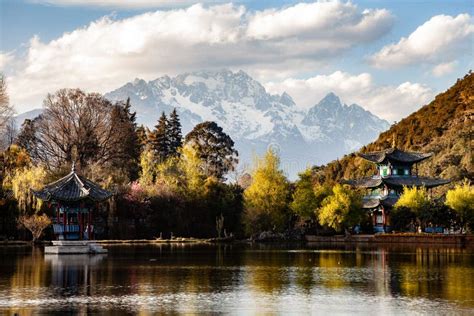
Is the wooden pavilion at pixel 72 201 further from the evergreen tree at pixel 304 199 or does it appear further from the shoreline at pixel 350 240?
the evergreen tree at pixel 304 199

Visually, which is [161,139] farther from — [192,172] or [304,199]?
[304,199]

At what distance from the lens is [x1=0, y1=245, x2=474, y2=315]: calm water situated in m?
23.9

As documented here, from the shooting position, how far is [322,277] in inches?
1308

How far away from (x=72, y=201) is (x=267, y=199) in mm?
24299

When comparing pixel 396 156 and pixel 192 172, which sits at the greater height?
pixel 396 156

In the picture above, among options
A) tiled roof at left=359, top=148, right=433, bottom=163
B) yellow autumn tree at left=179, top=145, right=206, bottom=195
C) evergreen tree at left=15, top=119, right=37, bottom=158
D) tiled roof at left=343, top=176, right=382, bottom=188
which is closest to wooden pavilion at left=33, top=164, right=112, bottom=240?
yellow autumn tree at left=179, top=145, right=206, bottom=195

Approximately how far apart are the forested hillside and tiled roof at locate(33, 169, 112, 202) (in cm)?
4267

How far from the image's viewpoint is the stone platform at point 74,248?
1989 inches

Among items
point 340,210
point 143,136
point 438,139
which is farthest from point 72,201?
point 438,139

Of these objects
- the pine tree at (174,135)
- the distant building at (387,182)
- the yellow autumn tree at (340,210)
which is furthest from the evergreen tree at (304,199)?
the pine tree at (174,135)

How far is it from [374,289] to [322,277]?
15.6ft

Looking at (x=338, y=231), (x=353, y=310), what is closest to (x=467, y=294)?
(x=353, y=310)

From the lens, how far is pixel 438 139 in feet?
353

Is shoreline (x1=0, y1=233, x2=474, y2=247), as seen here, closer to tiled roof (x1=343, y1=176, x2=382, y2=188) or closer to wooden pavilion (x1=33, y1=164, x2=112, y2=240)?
wooden pavilion (x1=33, y1=164, x2=112, y2=240)
